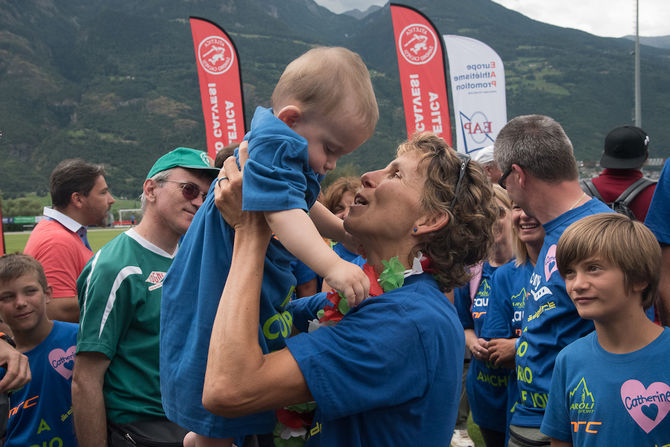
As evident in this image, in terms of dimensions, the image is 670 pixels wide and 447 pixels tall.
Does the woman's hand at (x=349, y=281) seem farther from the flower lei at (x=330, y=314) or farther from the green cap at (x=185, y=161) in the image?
the green cap at (x=185, y=161)

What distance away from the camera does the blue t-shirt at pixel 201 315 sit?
5.92 feet

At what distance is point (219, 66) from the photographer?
14508mm

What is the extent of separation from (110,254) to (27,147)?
388 feet

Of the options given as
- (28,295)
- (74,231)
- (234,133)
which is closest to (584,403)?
(28,295)

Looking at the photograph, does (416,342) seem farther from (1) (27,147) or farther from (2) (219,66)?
(1) (27,147)

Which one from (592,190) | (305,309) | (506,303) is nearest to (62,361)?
(305,309)

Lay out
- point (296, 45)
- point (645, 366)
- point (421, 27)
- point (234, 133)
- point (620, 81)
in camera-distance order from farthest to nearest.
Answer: point (296, 45)
point (620, 81)
point (234, 133)
point (421, 27)
point (645, 366)

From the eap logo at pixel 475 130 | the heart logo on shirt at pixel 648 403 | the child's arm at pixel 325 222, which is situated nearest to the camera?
the heart logo on shirt at pixel 648 403

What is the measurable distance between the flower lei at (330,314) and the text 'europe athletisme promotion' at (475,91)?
9.57 m

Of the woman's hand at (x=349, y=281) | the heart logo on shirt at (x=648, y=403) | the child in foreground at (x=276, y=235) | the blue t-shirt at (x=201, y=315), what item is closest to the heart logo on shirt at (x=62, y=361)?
the child in foreground at (x=276, y=235)

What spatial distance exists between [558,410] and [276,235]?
5.02 ft

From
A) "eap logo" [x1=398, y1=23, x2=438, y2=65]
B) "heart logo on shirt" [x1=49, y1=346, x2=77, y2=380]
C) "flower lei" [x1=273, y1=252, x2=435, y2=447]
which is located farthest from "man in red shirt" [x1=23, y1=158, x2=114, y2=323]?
"eap logo" [x1=398, y1=23, x2=438, y2=65]

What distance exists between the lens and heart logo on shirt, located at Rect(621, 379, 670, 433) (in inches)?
86.6

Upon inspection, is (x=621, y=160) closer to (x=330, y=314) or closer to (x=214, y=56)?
(x=330, y=314)
